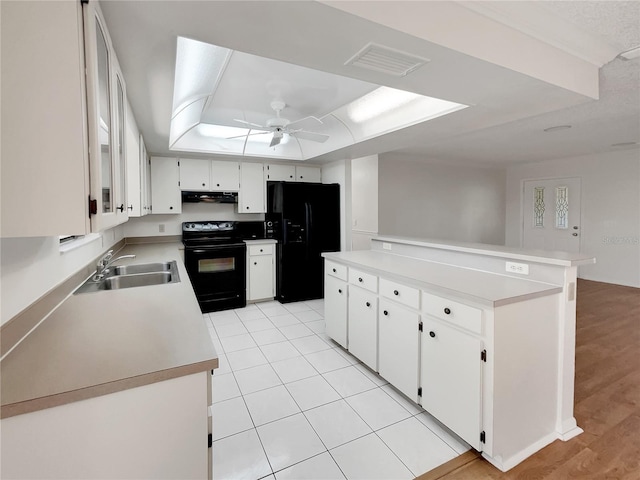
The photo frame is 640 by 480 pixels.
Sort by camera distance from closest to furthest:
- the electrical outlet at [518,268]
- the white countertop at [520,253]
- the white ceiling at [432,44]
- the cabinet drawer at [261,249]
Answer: the white ceiling at [432,44]
the white countertop at [520,253]
the electrical outlet at [518,268]
the cabinet drawer at [261,249]

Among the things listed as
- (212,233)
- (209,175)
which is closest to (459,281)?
(212,233)

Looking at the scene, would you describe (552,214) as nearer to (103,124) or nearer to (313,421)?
(313,421)

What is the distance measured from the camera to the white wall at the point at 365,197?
15.4 ft

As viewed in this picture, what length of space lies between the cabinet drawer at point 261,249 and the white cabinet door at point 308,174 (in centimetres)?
120

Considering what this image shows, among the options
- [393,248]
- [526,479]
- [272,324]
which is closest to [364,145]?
[393,248]

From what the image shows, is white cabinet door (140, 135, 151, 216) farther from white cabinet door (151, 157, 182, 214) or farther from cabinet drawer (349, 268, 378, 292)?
cabinet drawer (349, 268, 378, 292)

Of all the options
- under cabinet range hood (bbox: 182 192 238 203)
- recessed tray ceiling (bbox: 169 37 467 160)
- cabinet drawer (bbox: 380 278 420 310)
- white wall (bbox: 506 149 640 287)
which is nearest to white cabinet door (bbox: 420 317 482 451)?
cabinet drawer (bbox: 380 278 420 310)

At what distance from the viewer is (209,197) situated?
4.46 m

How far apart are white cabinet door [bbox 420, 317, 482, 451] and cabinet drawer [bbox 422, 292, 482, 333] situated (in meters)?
0.05

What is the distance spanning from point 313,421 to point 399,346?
2.52ft

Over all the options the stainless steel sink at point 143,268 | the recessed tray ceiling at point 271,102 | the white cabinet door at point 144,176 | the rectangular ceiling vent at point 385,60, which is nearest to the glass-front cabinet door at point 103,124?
the recessed tray ceiling at point 271,102

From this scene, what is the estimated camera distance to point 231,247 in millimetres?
4262

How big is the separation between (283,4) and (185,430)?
1525mm

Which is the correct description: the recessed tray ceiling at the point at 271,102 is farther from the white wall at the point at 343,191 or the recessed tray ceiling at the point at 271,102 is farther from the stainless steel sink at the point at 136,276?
the stainless steel sink at the point at 136,276
